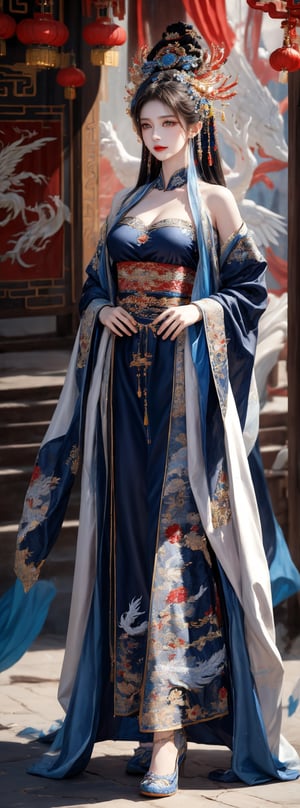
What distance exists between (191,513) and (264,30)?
2.72m

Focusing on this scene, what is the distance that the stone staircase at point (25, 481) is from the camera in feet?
21.0

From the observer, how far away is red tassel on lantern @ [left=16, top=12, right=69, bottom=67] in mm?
6258

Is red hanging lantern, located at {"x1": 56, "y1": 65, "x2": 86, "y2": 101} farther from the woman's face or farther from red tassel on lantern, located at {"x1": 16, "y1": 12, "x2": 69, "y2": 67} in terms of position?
the woman's face

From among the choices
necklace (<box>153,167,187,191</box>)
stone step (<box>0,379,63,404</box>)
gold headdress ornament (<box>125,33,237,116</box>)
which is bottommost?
stone step (<box>0,379,63,404</box>)

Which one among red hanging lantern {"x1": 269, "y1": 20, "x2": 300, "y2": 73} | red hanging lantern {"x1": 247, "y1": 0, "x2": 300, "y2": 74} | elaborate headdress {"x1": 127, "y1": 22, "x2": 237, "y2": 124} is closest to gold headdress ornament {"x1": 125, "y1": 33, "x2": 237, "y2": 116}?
elaborate headdress {"x1": 127, "y1": 22, "x2": 237, "y2": 124}

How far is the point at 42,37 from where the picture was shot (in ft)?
20.6

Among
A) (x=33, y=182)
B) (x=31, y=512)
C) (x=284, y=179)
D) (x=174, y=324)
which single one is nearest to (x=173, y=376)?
(x=174, y=324)

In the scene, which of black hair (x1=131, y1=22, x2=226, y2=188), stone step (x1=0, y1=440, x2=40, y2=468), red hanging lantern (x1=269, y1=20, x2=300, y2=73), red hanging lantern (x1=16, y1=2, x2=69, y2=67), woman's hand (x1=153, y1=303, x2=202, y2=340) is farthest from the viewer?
stone step (x1=0, y1=440, x2=40, y2=468)

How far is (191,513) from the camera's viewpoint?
430cm

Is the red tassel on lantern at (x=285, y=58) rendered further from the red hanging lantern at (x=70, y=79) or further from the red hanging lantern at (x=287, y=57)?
the red hanging lantern at (x=70, y=79)

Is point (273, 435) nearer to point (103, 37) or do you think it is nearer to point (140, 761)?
point (103, 37)

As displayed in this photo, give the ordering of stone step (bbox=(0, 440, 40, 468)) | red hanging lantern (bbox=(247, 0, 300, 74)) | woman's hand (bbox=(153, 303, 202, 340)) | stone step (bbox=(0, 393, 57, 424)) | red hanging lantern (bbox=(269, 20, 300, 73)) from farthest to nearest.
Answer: stone step (bbox=(0, 393, 57, 424))
stone step (bbox=(0, 440, 40, 468))
red hanging lantern (bbox=(269, 20, 300, 73))
red hanging lantern (bbox=(247, 0, 300, 74))
woman's hand (bbox=(153, 303, 202, 340))

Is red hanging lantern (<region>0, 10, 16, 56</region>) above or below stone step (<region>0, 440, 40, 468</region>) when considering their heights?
above

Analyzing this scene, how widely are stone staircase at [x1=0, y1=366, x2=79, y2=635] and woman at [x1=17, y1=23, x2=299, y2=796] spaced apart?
181cm
